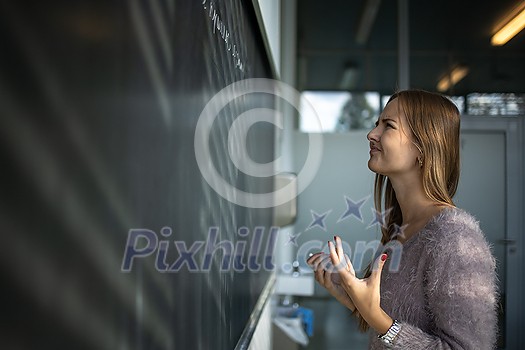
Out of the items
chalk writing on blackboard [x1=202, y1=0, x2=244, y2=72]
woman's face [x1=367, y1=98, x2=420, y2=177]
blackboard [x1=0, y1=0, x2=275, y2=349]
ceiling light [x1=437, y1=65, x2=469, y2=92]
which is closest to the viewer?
blackboard [x1=0, y1=0, x2=275, y2=349]

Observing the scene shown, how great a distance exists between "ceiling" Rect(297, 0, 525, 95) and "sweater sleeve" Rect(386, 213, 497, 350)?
3.70 m

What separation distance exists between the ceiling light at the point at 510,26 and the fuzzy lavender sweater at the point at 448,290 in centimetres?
410

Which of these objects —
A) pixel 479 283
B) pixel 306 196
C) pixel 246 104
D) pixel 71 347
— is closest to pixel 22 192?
pixel 71 347

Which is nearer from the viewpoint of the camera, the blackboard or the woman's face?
the blackboard

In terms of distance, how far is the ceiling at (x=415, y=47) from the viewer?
487cm

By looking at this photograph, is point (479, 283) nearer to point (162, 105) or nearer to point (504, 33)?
point (162, 105)

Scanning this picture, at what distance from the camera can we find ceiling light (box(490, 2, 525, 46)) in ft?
16.0

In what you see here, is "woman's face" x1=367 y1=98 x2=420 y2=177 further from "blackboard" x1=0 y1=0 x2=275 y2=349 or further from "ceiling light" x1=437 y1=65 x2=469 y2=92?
"ceiling light" x1=437 y1=65 x2=469 y2=92

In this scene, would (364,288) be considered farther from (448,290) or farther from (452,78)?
(452,78)

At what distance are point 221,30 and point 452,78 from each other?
3961 millimetres

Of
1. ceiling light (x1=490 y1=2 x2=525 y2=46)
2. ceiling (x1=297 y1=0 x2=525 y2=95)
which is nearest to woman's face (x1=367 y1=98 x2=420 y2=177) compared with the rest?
ceiling (x1=297 y1=0 x2=525 y2=95)

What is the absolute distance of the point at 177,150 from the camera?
92 cm

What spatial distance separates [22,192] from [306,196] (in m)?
4.60

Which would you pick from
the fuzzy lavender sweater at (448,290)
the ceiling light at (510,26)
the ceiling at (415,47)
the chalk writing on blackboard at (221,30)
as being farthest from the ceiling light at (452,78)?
the fuzzy lavender sweater at (448,290)
